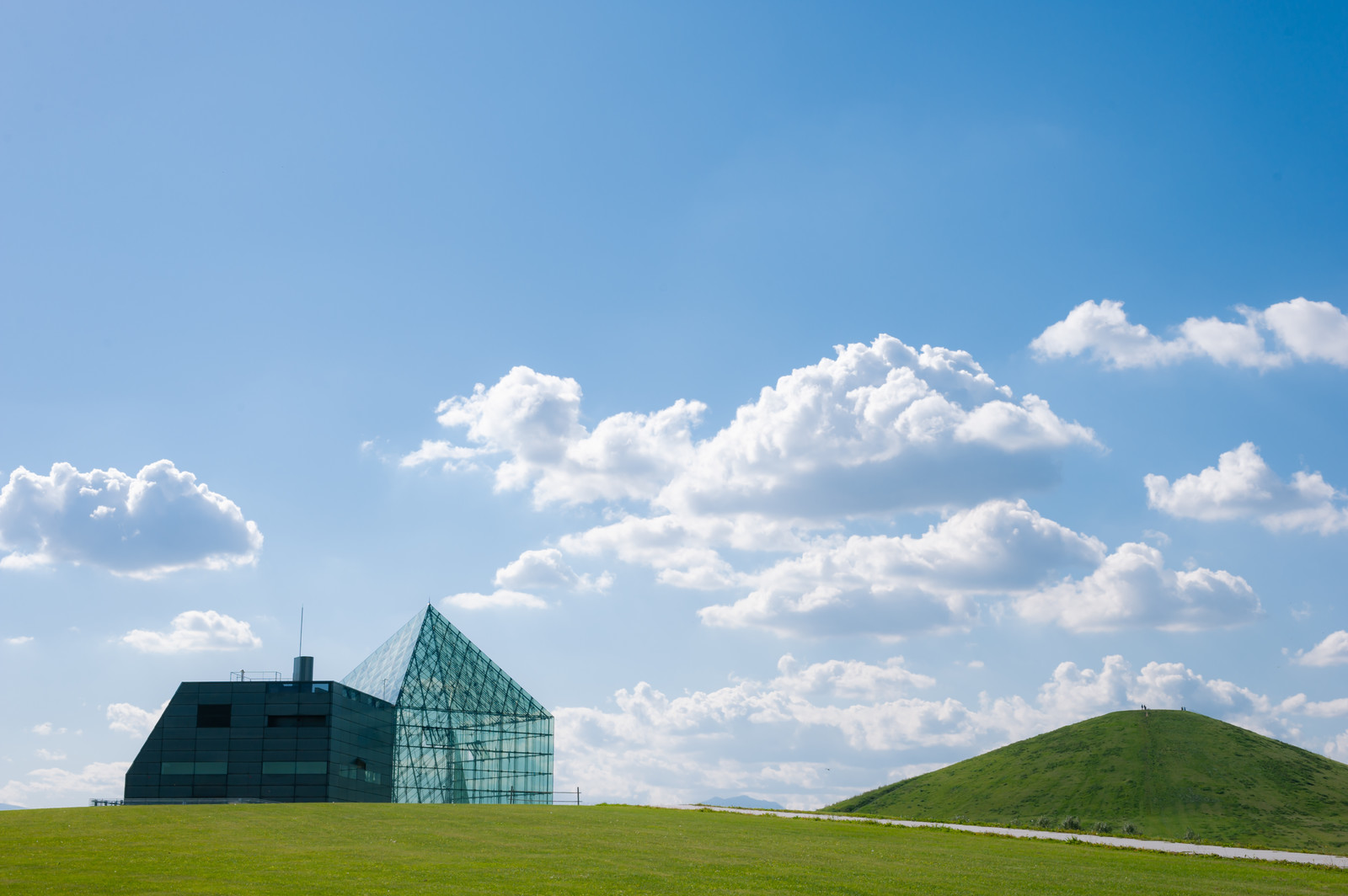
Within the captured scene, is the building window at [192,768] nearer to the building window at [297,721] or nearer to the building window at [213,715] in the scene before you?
the building window at [213,715]

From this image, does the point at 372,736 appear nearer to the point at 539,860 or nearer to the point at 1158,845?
the point at 539,860

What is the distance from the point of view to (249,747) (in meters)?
69.1

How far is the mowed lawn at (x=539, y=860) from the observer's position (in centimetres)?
2166

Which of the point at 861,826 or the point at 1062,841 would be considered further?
the point at 861,826

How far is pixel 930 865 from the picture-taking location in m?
27.4

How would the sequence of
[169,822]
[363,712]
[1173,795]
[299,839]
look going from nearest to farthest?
[299,839]
[169,822]
[363,712]
[1173,795]

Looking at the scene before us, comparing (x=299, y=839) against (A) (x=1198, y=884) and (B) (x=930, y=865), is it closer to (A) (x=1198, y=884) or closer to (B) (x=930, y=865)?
(B) (x=930, y=865)

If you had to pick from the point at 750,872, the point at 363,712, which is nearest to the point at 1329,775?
the point at 363,712

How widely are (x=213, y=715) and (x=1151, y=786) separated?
85790 mm

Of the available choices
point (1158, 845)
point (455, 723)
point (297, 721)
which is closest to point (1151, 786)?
point (455, 723)

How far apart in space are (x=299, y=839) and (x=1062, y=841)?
84.4ft

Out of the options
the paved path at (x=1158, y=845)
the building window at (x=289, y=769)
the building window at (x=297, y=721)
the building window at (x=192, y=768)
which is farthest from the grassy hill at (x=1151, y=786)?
the building window at (x=192, y=768)

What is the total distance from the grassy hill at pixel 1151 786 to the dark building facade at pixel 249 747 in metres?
53.5

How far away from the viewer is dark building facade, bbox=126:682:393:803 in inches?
2694
